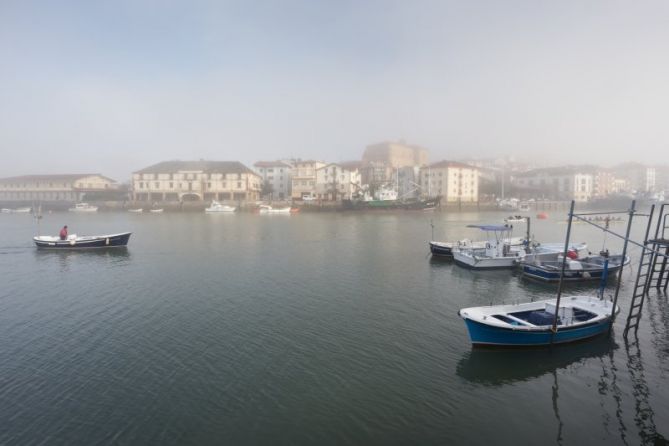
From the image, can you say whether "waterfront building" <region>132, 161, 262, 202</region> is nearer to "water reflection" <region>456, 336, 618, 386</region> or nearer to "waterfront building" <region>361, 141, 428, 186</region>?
"waterfront building" <region>361, 141, 428, 186</region>

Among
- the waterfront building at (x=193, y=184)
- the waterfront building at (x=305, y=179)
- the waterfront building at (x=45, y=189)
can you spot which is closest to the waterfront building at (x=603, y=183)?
the waterfront building at (x=305, y=179)

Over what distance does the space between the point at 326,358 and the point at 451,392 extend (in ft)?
13.2

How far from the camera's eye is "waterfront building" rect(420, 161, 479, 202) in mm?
102625

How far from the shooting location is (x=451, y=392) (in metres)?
11.3

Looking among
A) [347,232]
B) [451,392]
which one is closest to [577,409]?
[451,392]

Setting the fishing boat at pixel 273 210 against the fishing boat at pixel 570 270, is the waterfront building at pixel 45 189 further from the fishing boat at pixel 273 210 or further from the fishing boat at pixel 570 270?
the fishing boat at pixel 570 270

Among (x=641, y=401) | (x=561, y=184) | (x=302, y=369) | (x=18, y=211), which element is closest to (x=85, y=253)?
(x=302, y=369)

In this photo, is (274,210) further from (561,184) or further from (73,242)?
(561,184)

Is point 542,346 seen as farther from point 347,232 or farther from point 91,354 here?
point 347,232

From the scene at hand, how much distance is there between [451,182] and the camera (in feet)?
337

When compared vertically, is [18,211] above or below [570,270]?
above

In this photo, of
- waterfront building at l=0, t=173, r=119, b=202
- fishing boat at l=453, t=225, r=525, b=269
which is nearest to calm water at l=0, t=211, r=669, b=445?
fishing boat at l=453, t=225, r=525, b=269

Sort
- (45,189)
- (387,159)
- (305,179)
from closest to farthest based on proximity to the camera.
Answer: (305,179), (45,189), (387,159)

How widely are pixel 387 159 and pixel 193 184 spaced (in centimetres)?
7955
